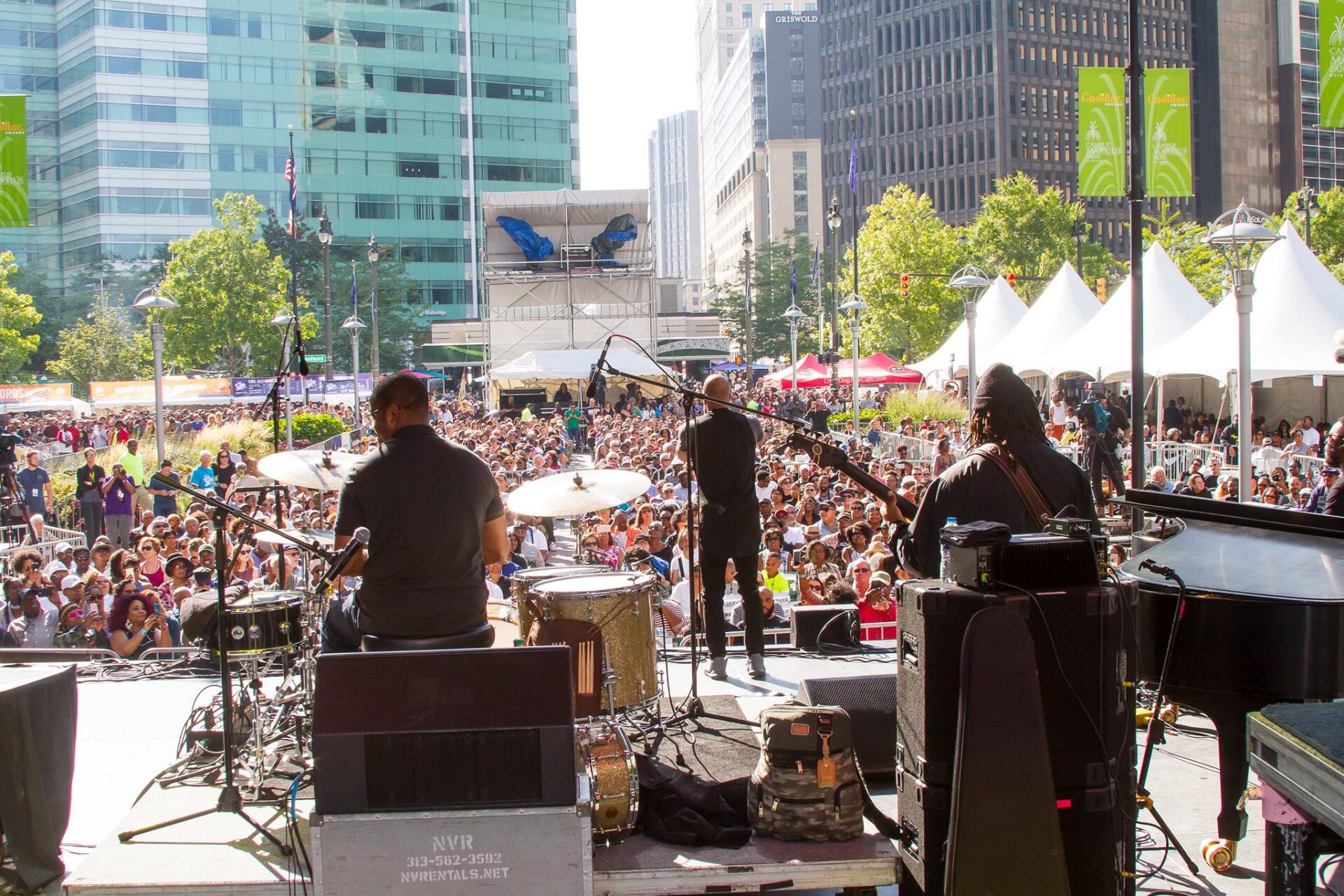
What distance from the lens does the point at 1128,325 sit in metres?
21.4

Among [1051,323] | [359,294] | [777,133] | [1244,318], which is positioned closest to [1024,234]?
[1051,323]

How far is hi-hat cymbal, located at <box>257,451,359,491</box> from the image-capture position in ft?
23.3

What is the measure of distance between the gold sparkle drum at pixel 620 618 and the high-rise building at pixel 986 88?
3890 inches

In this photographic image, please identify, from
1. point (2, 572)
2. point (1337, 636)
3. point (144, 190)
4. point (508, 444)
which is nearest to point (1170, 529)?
point (1337, 636)

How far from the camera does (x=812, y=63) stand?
14150 cm

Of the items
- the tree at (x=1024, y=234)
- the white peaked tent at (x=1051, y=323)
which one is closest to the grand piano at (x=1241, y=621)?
the white peaked tent at (x=1051, y=323)

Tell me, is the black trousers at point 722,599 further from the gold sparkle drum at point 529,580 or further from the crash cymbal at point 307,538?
the crash cymbal at point 307,538

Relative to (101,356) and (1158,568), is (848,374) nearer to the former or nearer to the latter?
(1158,568)

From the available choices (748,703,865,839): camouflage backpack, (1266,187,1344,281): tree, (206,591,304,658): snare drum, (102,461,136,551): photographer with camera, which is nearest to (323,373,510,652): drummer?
(206,591,304,658): snare drum

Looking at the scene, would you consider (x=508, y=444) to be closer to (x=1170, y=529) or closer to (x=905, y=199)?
(x=1170, y=529)

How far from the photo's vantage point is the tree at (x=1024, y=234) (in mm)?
57719

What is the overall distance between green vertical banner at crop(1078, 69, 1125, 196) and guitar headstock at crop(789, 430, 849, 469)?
6887 millimetres

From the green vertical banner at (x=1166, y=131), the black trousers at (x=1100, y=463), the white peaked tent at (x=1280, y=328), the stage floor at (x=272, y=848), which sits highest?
the green vertical banner at (x=1166, y=131)

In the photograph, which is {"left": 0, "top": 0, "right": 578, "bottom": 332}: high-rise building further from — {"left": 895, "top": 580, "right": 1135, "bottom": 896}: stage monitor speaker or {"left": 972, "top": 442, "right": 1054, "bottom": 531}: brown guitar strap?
{"left": 895, "top": 580, "right": 1135, "bottom": 896}: stage monitor speaker
